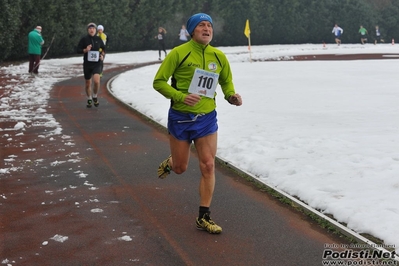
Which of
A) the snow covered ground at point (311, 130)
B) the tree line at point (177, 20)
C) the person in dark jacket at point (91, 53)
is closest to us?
the snow covered ground at point (311, 130)

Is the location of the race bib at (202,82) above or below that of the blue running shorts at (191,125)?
above

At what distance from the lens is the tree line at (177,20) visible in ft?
→ 110

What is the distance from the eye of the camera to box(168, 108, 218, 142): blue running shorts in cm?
583

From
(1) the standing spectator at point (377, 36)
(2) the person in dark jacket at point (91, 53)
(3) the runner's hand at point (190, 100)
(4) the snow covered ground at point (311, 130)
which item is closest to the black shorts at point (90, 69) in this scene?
(2) the person in dark jacket at point (91, 53)

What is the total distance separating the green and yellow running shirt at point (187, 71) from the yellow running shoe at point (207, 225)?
3.33 ft

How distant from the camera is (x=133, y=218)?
6297mm

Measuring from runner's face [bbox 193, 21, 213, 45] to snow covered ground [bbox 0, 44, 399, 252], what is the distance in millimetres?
2143

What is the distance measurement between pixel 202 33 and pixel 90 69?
9422 millimetres

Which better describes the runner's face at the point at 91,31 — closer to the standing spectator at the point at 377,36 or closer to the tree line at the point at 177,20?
the tree line at the point at 177,20

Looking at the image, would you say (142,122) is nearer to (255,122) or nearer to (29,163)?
(255,122)

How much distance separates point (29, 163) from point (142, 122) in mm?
4241

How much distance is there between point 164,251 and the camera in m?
5.34

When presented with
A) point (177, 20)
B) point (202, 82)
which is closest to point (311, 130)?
point (202, 82)

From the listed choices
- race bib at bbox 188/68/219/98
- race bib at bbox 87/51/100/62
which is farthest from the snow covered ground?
race bib at bbox 188/68/219/98
